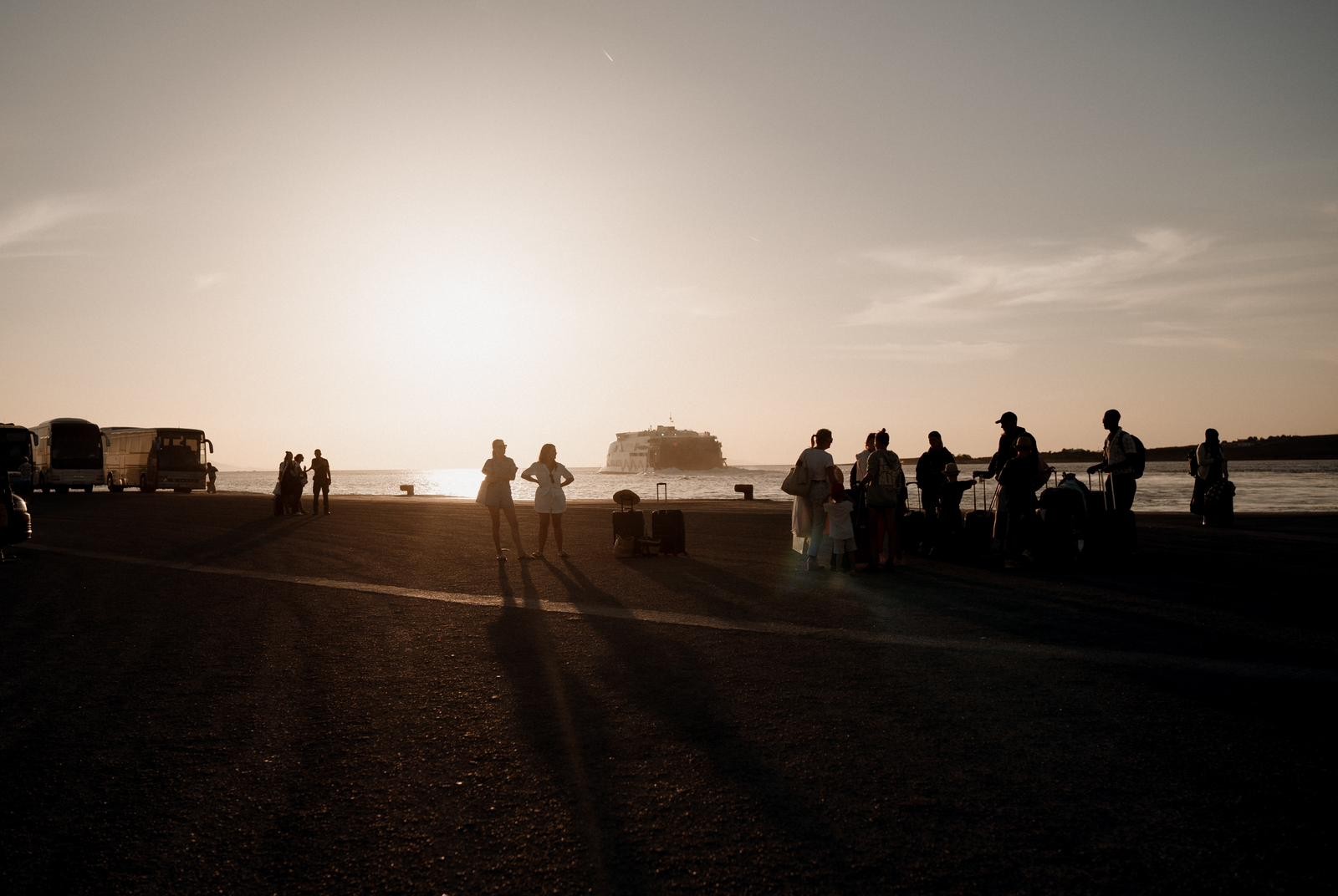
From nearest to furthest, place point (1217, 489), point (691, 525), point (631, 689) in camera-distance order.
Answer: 1. point (631, 689)
2. point (1217, 489)
3. point (691, 525)

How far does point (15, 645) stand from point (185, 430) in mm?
45201

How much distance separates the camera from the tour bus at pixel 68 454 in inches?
1785

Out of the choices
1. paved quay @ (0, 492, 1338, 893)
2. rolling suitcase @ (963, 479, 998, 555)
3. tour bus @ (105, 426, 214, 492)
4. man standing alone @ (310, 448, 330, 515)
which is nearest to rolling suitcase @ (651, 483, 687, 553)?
rolling suitcase @ (963, 479, 998, 555)

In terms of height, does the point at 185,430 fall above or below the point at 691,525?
above

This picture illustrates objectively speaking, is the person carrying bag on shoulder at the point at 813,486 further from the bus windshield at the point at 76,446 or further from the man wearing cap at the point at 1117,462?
the bus windshield at the point at 76,446

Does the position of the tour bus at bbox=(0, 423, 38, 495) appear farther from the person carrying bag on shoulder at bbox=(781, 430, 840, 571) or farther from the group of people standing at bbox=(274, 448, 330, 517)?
the person carrying bag on shoulder at bbox=(781, 430, 840, 571)

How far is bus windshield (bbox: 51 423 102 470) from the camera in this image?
45.3 metres

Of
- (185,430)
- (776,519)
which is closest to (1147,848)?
(776,519)

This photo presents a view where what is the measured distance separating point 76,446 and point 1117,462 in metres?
47.8

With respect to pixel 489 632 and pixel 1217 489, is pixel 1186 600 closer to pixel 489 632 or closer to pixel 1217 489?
pixel 489 632

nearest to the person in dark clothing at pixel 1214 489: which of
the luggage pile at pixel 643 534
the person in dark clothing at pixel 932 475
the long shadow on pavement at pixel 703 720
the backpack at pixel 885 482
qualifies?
the person in dark clothing at pixel 932 475

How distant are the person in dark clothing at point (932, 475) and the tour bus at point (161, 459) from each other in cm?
4418

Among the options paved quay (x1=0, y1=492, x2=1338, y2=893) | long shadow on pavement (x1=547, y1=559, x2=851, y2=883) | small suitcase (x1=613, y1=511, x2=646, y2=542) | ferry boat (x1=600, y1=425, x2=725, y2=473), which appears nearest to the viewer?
paved quay (x1=0, y1=492, x2=1338, y2=893)

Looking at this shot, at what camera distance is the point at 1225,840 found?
3545 mm
